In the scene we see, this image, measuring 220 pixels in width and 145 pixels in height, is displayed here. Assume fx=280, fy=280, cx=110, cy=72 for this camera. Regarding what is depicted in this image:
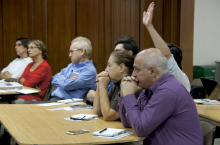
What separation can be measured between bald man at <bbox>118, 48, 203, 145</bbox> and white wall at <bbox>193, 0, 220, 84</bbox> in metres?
5.99

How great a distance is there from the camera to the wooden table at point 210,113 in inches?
93.6

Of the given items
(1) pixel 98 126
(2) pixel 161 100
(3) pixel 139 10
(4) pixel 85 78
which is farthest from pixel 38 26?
(2) pixel 161 100

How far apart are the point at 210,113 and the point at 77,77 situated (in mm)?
1711

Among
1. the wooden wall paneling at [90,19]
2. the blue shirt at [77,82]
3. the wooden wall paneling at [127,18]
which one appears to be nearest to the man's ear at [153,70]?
the blue shirt at [77,82]

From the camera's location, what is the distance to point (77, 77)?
360 centimetres

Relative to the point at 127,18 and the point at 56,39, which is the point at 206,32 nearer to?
the point at 127,18

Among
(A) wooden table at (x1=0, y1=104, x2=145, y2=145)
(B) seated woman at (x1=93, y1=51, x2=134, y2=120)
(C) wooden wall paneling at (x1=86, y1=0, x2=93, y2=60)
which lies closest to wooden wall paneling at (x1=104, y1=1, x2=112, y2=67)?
(C) wooden wall paneling at (x1=86, y1=0, x2=93, y2=60)

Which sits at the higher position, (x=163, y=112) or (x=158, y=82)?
(x=158, y=82)

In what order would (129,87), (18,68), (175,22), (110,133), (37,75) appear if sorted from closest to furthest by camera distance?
(110,133), (129,87), (37,75), (18,68), (175,22)

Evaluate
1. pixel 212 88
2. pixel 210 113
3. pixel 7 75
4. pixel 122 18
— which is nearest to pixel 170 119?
pixel 210 113

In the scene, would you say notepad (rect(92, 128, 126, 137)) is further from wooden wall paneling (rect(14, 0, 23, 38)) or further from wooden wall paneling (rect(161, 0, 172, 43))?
wooden wall paneling (rect(161, 0, 172, 43))

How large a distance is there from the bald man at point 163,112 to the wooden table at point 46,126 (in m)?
0.11

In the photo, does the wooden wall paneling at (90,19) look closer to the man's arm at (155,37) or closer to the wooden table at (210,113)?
the wooden table at (210,113)

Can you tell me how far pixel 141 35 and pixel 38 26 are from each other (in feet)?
8.15
